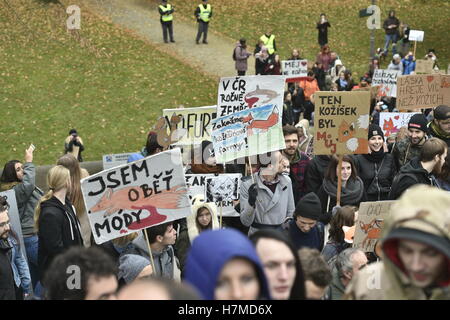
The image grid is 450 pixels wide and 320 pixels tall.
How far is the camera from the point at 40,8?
2452 centimetres

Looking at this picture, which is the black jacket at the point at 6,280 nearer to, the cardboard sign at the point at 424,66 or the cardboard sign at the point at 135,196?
the cardboard sign at the point at 135,196

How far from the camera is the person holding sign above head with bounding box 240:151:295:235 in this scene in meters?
7.72

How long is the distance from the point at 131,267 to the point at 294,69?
44.7 feet

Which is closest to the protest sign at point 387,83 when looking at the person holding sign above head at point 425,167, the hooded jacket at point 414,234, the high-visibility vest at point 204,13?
the high-visibility vest at point 204,13

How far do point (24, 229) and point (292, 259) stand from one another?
4839 mm

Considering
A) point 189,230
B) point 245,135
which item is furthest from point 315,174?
point 189,230

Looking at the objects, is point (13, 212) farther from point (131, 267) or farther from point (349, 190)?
point (349, 190)

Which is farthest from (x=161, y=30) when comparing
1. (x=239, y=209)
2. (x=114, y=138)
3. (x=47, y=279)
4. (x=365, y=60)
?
(x=47, y=279)

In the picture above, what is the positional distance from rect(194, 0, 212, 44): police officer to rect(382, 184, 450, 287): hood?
21.2m

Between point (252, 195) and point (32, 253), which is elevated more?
point (252, 195)

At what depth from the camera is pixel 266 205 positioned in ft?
25.5

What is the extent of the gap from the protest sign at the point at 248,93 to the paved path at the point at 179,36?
13.4 metres

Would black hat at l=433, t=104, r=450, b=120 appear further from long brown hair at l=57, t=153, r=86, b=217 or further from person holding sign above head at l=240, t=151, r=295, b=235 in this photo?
long brown hair at l=57, t=153, r=86, b=217

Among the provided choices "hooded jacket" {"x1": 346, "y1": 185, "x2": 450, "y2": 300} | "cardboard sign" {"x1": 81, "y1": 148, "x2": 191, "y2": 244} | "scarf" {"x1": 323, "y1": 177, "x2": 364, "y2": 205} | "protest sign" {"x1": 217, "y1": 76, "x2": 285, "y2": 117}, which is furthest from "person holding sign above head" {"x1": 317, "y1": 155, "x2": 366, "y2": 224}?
"hooded jacket" {"x1": 346, "y1": 185, "x2": 450, "y2": 300}
